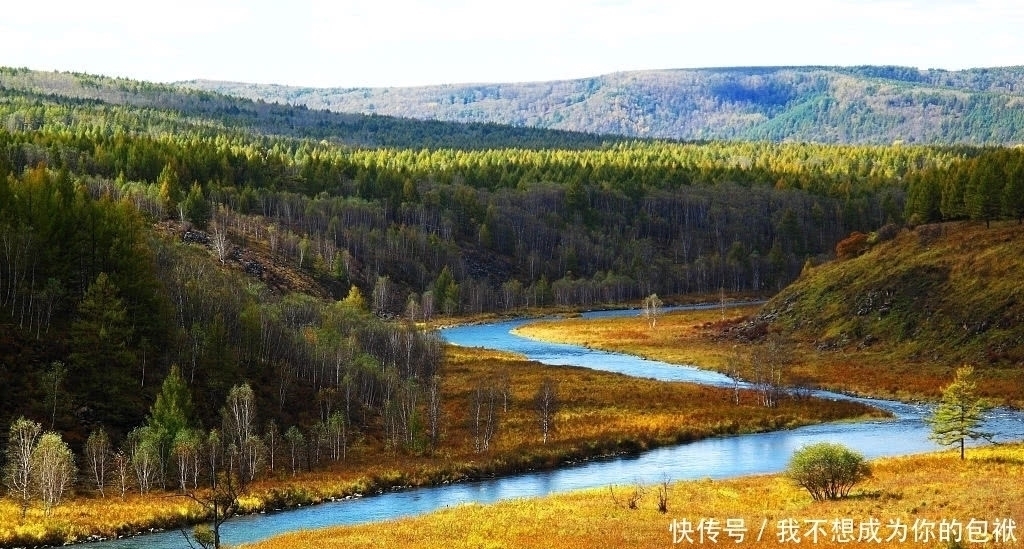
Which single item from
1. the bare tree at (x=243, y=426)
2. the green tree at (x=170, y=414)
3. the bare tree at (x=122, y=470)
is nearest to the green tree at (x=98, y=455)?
the bare tree at (x=122, y=470)

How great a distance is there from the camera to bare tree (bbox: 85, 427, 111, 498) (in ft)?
208

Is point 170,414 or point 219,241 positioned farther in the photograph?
point 219,241

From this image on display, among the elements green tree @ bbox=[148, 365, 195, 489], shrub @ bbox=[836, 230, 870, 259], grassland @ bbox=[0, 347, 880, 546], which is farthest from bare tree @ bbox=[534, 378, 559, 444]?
shrub @ bbox=[836, 230, 870, 259]

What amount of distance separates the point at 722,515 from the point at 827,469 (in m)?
7.14

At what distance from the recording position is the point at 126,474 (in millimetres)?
64625

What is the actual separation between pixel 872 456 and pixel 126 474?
44778 mm

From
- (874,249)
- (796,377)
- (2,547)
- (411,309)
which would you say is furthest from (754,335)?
(2,547)

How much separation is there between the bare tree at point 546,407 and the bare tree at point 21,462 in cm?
3354

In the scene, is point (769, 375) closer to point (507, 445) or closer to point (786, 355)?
point (786, 355)

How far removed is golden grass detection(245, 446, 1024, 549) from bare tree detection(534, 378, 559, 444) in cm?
1925

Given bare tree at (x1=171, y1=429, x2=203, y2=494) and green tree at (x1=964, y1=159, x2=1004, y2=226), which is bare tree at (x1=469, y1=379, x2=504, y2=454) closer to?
bare tree at (x1=171, y1=429, x2=203, y2=494)

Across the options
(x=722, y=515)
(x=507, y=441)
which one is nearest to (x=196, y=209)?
(x=507, y=441)

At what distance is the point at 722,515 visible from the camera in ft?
165

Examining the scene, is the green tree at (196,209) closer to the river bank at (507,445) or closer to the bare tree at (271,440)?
the river bank at (507,445)
